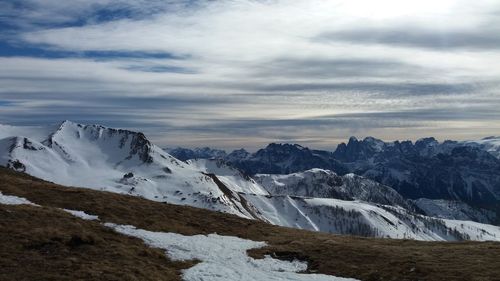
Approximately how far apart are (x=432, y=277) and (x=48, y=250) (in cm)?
2923

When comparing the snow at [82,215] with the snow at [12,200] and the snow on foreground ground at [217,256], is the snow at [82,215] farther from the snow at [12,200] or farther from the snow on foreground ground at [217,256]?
the snow at [12,200]

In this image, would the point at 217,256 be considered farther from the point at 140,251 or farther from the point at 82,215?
the point at 82,215

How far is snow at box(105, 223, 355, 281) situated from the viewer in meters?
37.8

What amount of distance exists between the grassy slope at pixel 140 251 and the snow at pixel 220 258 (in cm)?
166

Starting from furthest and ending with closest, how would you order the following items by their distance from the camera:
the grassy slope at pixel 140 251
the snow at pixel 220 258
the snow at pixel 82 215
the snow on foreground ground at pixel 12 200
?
the snow at pixel 82 215 → the snow on foreground ground at pixel 12 200 → the snow at pixel 220 258 → the grassy slope at pixel 140 251

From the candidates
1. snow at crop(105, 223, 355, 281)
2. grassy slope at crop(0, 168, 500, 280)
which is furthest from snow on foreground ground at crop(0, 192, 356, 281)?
grassy slope at crop(0, 168, 500, 280)

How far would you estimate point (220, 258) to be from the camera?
4369 cm

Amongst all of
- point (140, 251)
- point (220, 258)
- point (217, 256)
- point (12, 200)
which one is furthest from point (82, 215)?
point (220, 258)

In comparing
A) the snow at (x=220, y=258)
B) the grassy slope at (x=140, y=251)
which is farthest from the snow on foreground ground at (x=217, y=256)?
the grassy slope at (x=140, y=251)

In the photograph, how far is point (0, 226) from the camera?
4059 cm

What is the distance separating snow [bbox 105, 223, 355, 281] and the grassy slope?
1.66 m

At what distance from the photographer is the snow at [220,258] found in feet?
124

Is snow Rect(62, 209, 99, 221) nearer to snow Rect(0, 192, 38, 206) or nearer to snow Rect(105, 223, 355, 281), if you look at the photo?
snow Rect(105, 223, 355, 281)

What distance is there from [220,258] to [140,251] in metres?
6.97
